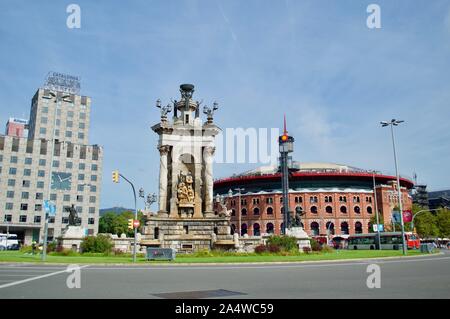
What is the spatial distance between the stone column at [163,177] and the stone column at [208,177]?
4116 mm

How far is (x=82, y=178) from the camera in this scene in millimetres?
88250

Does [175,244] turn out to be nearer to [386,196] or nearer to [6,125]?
[386,196]

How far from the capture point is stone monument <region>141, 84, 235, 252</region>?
3550cm

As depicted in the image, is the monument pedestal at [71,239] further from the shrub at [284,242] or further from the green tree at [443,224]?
the green tree at [443,224]

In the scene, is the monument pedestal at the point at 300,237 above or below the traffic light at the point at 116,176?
below

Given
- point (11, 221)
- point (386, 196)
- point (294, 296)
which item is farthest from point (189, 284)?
point (386, 196)

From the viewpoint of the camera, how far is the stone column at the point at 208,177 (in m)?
38.0

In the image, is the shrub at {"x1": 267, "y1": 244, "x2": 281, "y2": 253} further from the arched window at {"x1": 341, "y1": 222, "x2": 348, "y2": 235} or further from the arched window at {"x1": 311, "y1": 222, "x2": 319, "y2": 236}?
the arched window at {"x1": 341, "y1": 222, "x2": 348, "y2": 235}

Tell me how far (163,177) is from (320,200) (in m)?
68.1

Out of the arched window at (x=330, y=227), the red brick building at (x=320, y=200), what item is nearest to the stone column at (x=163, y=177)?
the red brick building at (x=320, y=200)

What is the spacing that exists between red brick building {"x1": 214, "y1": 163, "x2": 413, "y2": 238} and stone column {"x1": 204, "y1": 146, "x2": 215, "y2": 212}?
6226 centimetres

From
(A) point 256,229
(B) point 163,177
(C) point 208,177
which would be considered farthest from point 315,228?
(B) point 163,177
